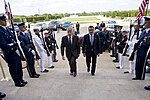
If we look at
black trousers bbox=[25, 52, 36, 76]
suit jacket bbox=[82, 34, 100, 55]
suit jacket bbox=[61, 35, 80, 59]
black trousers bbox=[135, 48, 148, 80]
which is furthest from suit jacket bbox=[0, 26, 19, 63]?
black trousers bbox=[135, 48, 148, 80]

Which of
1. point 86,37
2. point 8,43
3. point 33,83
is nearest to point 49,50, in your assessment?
point 86,37

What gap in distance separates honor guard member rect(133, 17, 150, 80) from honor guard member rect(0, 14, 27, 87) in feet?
10.4

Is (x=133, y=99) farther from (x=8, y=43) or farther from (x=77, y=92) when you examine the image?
(x=8, y=43)

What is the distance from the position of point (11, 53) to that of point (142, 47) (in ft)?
11.2

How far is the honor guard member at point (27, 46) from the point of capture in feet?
22.2

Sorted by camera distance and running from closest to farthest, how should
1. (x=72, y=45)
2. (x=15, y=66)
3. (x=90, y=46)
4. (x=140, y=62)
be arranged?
(x=15, y=66), (x=140, y=62), (x=72, y=45), (x=90, y=46)

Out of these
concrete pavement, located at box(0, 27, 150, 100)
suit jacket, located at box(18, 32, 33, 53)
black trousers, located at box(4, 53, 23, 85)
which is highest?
suit jacket, located at box(18, 32, 33, 53)

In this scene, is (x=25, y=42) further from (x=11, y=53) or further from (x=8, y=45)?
(x=8, y=45)

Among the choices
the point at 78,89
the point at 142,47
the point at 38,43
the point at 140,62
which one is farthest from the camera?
the point at 38,43

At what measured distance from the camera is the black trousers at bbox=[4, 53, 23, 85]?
5.86 meters

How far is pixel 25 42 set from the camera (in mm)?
6914

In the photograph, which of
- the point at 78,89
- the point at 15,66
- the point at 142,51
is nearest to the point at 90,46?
the point at 142,51

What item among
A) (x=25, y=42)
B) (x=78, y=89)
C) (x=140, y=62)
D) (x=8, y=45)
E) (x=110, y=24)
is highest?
(x=8, y=45)

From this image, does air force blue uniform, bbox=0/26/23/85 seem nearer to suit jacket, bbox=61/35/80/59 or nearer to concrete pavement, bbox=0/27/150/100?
concrete pavement, bbox=0/27/150/100
